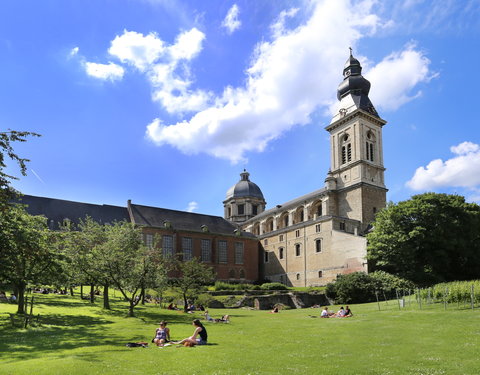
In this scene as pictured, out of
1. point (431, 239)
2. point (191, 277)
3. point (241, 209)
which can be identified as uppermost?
point (241, 209)

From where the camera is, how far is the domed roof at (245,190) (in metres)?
105

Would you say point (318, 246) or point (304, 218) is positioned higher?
point (304, 218)

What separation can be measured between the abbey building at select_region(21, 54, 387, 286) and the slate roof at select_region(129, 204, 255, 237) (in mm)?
167

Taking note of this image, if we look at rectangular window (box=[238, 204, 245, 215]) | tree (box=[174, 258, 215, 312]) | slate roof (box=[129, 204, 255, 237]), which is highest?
rectangular window (box=[238, 204, 245, 215])

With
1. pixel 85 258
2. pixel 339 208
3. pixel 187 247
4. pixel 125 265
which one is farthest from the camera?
pixel 187 247

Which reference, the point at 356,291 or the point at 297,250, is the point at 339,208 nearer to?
the point at 297,250

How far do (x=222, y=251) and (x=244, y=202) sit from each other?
32180 millimetres

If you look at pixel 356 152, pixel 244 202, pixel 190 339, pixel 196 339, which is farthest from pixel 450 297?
pixel 244 202

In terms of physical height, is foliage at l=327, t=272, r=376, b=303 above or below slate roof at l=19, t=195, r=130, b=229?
below

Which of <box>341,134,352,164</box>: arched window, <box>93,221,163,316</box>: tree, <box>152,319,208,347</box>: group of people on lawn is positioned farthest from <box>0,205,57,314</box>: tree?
<box>341,134,352,164</box>: arched window

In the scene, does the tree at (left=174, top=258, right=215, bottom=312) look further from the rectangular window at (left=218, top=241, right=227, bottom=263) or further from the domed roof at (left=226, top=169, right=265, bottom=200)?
the domed roof at (left=226, top=169, right=265, bottom=200)

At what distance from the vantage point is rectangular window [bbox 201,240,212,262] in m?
72.2

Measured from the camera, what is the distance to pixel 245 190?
347 ft

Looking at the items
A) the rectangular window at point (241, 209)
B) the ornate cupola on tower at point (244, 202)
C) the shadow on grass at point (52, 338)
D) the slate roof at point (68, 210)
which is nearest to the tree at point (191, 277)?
Answer: the shadow on grass at point (52, 338)
